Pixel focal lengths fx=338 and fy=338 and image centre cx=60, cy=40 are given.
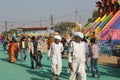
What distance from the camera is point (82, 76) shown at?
9688mm

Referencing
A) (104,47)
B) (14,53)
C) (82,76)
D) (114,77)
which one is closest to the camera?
(82,76)

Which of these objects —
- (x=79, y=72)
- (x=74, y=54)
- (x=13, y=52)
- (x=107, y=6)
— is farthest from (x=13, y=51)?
(x=107, y=6)

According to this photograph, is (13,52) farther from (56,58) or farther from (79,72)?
(79,72)

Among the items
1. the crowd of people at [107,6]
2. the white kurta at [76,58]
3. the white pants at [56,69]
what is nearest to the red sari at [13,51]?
the white pants at [56,69]

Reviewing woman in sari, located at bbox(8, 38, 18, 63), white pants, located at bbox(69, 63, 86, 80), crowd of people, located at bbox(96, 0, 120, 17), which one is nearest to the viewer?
white pants, located at bbox(69, 63, 86, 80)

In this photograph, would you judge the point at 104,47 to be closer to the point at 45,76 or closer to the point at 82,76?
the point at 45,76

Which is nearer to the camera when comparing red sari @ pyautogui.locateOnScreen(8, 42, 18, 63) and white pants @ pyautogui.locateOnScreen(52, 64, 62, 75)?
white pants @ pyautogui.locateOnScreen(52, 64, 62, 75)

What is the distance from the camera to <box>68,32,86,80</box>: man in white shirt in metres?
9.73

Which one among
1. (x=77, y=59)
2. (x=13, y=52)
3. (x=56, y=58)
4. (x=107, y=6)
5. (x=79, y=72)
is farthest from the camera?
(x=107, y=6)

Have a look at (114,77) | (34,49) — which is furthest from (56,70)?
(34,49)

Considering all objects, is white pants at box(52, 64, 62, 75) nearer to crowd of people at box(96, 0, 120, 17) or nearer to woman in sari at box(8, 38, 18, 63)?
woman in sari at box(8, 38, 18, 63)

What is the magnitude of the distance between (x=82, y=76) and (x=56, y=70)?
3.02m

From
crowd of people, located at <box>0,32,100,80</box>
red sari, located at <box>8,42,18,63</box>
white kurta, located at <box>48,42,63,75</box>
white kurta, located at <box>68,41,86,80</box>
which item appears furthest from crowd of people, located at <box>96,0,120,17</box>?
white kurta, located at <box>68,41,86,80</box>

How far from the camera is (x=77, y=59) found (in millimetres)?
9844
